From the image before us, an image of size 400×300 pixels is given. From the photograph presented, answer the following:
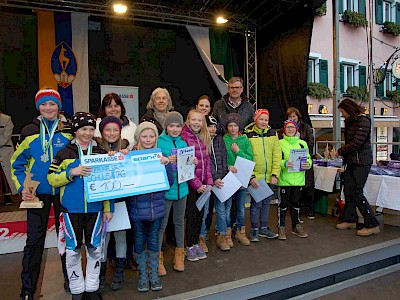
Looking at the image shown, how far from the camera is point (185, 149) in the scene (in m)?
2.64

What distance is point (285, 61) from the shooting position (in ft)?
19.7

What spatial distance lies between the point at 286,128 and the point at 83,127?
91.2 inches

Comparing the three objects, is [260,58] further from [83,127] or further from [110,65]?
[83,127]

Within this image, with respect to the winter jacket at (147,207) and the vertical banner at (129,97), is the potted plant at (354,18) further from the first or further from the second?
the winter jacket at (147,207)

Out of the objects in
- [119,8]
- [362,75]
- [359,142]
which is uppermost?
[362,75]

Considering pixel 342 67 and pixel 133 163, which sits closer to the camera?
pixel 133 163

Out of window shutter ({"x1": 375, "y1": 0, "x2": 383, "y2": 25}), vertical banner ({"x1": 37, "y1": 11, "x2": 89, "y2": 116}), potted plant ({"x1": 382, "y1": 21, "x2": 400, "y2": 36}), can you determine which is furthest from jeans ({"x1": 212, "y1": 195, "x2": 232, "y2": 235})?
potted plant ({"x1": 382, "y1": 21, "x2": 400, "y2": 36})

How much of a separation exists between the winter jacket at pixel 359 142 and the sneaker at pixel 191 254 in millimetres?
2114

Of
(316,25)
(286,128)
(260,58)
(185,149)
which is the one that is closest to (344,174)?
(286,128)

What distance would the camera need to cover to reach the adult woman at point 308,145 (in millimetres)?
4162

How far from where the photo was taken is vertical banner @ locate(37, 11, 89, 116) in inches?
236

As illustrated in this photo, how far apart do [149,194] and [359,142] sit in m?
2.53

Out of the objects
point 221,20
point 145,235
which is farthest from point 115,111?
point 221,20

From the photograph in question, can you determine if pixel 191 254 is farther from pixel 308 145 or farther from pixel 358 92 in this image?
pixel 358 92
